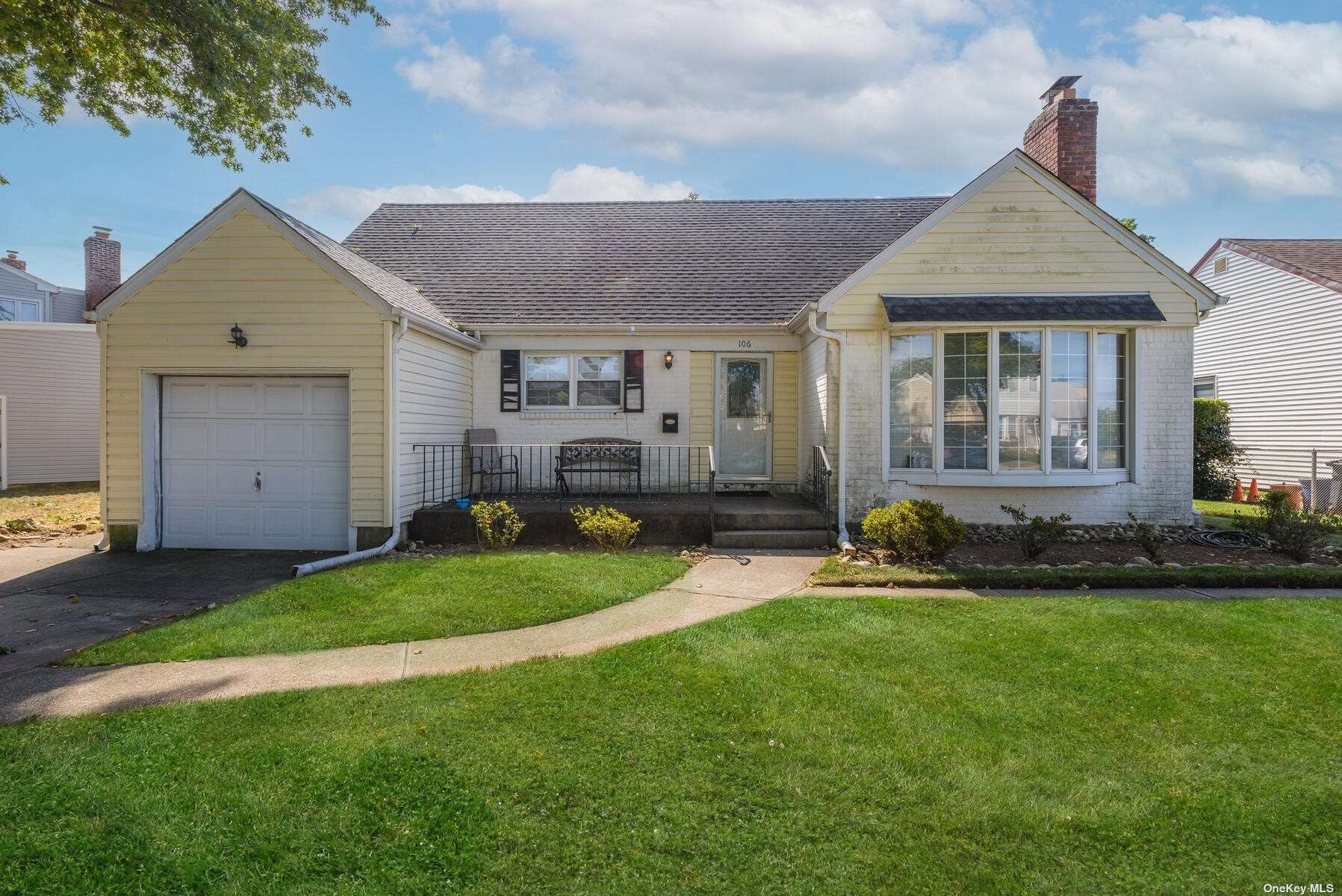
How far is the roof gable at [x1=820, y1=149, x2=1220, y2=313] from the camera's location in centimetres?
906

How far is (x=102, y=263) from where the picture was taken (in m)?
21.6

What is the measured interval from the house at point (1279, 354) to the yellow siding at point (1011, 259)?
7936 millimetres

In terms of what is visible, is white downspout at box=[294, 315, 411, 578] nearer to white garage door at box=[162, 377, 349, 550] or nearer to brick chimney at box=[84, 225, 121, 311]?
white garage door at box=[162, 377, 349, 550]

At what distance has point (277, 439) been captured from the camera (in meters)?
9.33

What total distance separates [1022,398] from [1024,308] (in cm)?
123

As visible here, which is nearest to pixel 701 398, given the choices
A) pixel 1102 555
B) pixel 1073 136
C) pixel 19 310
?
pixel 1102 555

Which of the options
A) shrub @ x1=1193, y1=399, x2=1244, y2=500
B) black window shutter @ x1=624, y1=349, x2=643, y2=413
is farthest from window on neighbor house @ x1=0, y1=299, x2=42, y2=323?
shrub @ x1=1193, y1=399, x2=1244, y2=500

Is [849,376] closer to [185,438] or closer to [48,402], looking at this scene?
[185,438]

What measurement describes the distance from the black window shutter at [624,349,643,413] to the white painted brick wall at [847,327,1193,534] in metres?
3.80

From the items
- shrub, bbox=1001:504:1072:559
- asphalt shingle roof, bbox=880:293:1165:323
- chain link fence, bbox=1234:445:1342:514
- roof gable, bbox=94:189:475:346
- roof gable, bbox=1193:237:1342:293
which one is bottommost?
shrub, bbox=1001:504:1072:559

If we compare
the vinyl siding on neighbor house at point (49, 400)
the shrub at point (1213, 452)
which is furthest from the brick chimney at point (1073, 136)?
the vinyl siding on neighbor house at point (49, 400)

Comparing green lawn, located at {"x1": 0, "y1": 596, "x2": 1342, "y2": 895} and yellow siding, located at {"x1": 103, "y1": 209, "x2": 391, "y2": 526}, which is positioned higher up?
yellow siding, located at {"x1": 103, "y1": 209, "x2": 391, "y2": 526}

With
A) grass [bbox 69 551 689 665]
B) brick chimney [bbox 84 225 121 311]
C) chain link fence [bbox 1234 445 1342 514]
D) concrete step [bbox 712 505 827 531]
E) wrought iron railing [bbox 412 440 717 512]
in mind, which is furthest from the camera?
brick chimney [bbox 84 225 121 311]

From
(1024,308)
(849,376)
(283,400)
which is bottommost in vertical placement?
(283,400)
